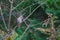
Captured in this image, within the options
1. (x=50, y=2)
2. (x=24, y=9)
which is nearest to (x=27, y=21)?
(x=24, y=9)

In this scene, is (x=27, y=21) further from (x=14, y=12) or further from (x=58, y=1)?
(x=58, y=1)

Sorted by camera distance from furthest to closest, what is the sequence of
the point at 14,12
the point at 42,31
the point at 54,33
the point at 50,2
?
the point at 14,12, the point at 50,2, the point at 42,31, the point at 54,33

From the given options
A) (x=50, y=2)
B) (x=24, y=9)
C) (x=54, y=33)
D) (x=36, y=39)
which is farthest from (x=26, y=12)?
(x=54, y=33)

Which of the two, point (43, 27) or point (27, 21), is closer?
point (43, 27)

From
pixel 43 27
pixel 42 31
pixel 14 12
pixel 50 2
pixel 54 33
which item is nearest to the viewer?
pixel 54 33

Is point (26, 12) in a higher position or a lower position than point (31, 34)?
higher

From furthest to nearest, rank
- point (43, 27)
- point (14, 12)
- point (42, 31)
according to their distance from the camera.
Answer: point (14, 12)
point (43, 27)
point (42, 31)

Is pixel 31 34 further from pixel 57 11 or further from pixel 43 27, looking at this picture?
pixel 57 11

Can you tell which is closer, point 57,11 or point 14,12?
point 57,11

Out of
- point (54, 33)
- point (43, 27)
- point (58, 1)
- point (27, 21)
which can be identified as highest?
point (58, 1)
